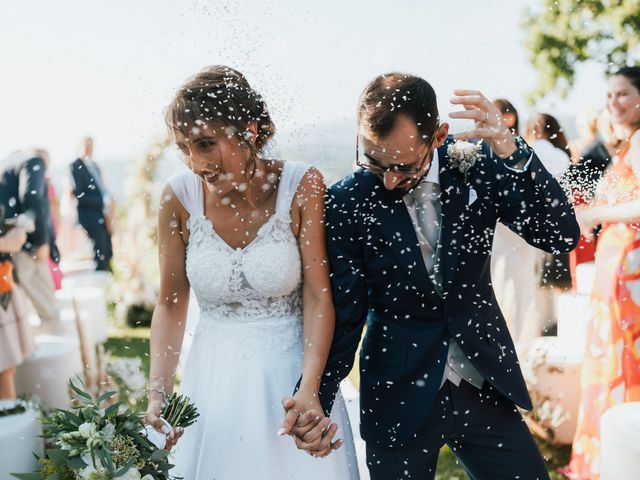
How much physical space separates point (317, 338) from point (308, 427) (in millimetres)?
259

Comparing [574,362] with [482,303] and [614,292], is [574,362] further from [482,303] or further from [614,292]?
[482,303]

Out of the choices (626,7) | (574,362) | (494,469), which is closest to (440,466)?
(574,362)

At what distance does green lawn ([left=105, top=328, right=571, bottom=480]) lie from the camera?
10.7 ft

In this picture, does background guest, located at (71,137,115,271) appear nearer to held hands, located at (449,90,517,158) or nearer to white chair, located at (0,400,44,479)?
white chair, located at (0,400,44,479)

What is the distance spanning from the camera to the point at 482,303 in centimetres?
190

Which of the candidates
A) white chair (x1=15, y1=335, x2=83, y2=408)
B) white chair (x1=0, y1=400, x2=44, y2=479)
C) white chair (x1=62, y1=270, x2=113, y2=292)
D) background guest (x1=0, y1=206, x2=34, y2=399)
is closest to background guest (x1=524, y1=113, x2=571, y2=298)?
white chair (x1=0, y1=400, x2=44, y2=479)

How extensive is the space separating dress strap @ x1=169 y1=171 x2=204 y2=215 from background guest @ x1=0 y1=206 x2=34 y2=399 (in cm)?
190

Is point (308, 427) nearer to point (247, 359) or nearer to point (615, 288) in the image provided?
point (247, 359)

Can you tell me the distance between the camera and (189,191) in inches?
81.7

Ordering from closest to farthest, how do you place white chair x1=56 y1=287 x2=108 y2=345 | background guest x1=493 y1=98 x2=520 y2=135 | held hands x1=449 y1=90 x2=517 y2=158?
held hands x1=449 y1=90 x2=517 y2=158 < background guest x1=493 y1=98 x2=520 y2=135 < white chair x1=56 y1=287 x2=108 y2=345

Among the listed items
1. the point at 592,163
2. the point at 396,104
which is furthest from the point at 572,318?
the point at 396,104

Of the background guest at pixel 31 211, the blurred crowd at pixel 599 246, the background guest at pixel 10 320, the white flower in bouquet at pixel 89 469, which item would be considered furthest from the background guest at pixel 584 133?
the background guest at pixel 10 320

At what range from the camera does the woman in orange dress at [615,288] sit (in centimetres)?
247

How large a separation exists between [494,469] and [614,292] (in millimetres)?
1129
